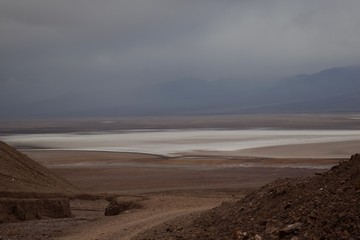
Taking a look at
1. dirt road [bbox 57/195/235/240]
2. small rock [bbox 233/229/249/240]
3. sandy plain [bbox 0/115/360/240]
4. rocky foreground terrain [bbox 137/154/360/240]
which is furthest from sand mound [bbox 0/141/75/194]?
small rock [bbox 233/229/249/240]

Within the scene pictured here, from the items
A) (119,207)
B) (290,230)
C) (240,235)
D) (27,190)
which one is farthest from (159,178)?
(290,230)

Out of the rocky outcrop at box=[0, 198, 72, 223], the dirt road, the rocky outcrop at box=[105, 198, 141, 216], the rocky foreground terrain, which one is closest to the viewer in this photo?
the rocky foreground terrain

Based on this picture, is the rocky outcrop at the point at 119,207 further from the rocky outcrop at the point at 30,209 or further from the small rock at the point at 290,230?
the small rock at the point at 290,230

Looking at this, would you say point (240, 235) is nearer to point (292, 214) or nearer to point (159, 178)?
point (292, 214)

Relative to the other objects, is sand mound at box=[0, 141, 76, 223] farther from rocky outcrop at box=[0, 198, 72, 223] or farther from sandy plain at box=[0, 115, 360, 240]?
sandy plain at box=[0, 115, 360, 240]

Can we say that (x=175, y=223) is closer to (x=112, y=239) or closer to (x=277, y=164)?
(x=112, y=239)

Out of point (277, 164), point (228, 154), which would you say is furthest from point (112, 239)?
point (228, 154)
